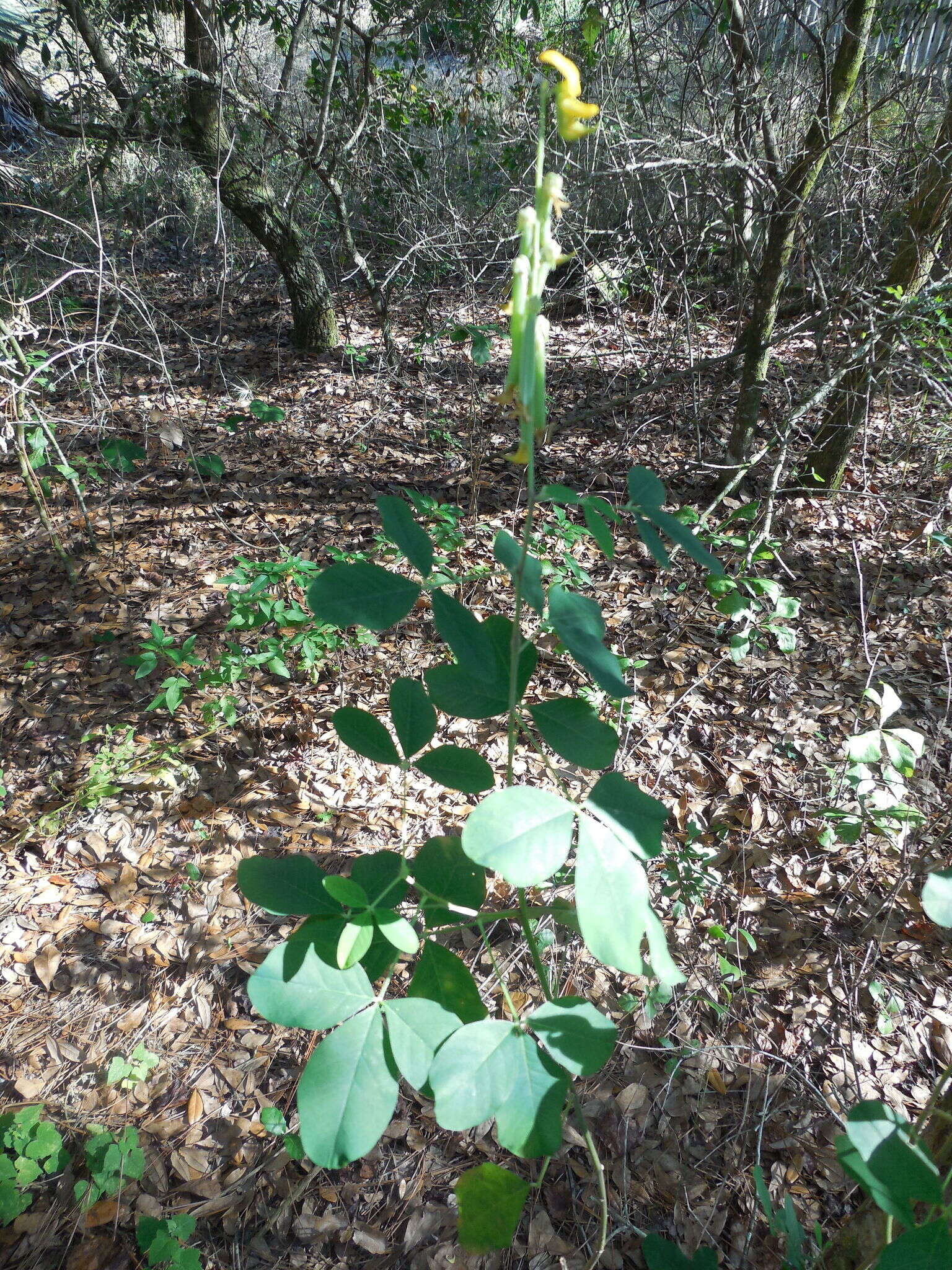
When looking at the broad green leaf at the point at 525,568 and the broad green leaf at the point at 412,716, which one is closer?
the broad green leaf at the point at 525,568

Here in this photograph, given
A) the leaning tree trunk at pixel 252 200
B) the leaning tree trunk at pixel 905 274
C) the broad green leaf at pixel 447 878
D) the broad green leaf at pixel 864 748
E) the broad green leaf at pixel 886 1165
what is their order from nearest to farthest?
the broad green leaf at pixel 886 1165, the broad green leaf at pixel 447 878, the broad green leaf at pixel 864 748, the leaning tree trunk at pixel 905 274, the leaning tree trunk at pixel 252 200

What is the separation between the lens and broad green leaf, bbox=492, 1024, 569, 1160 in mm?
737

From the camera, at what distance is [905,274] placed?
3.50 metres

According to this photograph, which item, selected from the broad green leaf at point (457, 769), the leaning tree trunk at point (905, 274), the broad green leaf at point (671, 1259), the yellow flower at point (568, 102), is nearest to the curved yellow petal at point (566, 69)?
the yellow flower at point (568, 102)

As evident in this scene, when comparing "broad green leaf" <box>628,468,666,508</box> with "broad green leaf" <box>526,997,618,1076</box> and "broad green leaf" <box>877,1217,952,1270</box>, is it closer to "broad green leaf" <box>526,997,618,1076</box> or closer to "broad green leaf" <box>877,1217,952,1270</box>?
"broad green leaf" <box>526,997,618,1076</box>

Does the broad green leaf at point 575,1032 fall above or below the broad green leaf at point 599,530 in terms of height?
below

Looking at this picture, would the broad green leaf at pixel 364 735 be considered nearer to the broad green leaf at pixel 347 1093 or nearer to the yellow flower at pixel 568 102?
the broad green leaf at pixel 347 1093

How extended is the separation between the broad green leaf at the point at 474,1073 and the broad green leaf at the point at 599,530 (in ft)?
2.07

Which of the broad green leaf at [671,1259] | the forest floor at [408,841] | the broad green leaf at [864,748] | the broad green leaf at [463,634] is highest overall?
the broad green leaf at [463,634]

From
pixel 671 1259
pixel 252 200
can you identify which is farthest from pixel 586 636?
pixel 252 200

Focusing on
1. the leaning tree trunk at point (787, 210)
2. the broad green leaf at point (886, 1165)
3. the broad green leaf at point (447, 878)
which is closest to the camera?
the broad green leaf at point (886, 1165)

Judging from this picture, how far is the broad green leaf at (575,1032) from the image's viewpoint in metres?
0.77

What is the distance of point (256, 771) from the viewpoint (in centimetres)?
263

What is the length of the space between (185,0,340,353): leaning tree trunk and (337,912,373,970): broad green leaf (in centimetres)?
519
